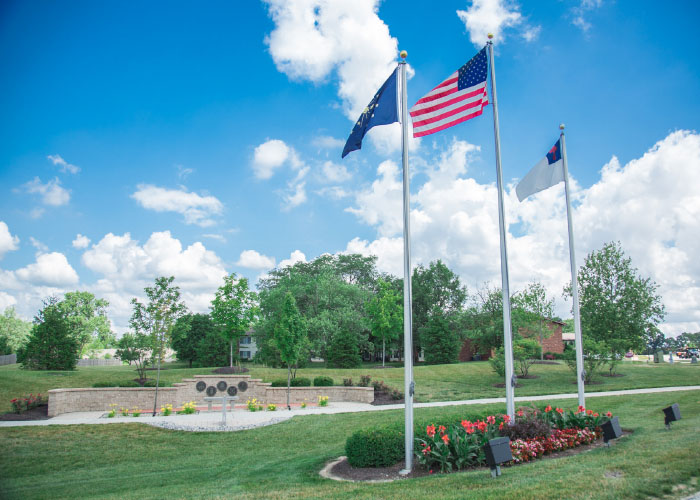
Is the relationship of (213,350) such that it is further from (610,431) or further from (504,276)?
(610,431)

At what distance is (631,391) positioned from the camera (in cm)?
2066

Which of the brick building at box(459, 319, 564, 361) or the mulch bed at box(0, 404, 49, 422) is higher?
the brick building at box(459, 319, 564, 361)

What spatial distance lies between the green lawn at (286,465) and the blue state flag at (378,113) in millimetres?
6582

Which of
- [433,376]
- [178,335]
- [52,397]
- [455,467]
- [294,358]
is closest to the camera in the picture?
[455,467]

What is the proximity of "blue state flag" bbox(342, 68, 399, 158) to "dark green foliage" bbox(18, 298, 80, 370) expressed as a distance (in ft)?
86.7

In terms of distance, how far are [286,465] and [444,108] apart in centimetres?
848

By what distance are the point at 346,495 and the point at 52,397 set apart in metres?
16.3

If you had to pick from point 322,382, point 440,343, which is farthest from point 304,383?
point 440,343

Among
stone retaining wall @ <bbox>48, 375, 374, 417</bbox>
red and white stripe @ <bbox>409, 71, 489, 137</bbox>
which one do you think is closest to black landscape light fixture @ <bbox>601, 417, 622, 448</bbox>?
red and white stripe @ <bbox>409, 71, 489, 137</bbox>

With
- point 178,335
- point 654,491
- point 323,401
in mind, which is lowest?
point 323,401

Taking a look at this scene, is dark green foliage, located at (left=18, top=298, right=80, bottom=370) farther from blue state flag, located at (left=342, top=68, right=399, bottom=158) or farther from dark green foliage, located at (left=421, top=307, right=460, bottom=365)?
dark green foliage, located at (left=421, top=307, right=460, bottom=365)

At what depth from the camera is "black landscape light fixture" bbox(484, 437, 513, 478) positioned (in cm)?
678

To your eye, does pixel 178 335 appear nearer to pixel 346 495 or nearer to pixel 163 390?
pixel 163 390

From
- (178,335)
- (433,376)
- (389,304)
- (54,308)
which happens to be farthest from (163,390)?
(389,304)
